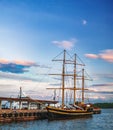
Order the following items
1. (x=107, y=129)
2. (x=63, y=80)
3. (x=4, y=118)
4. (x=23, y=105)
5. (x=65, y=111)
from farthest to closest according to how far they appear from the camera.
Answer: (x=23, y=105), (x=63, y=80), (x=65, y=111), (x=4, y=118), (x=107, y=129)

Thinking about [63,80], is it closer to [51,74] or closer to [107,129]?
[51,74]

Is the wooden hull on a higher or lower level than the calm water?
higher

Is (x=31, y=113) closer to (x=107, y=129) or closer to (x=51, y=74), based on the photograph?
(x=51, y=74)

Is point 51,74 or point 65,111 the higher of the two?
point 51,74

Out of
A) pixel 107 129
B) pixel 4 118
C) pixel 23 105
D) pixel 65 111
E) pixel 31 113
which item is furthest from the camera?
pixel 23 105

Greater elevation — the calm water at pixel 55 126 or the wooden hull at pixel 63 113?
the wooden hull at pixel 63 113

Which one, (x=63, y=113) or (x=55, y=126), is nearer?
(x=55, y=126)

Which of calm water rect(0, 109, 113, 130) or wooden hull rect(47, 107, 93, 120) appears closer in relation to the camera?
calm water rect(0, 109, 113, 130)

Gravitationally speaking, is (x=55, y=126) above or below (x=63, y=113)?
below

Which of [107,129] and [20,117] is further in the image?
[20,117]

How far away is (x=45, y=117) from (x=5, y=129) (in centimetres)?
3474

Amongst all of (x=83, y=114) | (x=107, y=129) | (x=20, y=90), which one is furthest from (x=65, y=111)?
(x=107, y=129)

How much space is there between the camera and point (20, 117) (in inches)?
3189

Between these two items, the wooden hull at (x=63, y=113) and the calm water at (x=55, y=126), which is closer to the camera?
the calm water at (x=55, y=126)
